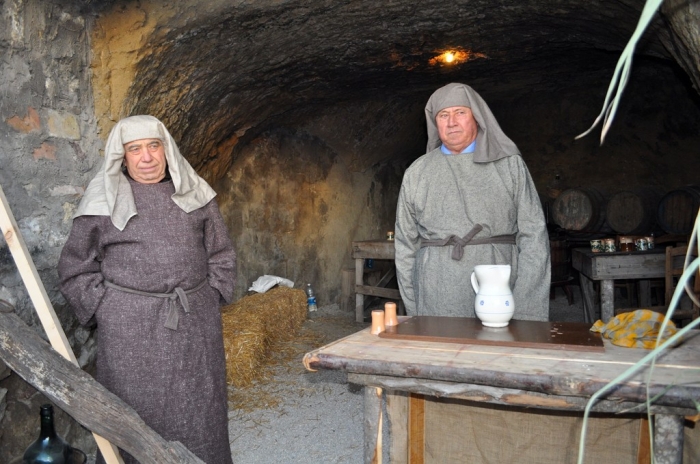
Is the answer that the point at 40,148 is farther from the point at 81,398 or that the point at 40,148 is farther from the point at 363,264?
the point at 363,264

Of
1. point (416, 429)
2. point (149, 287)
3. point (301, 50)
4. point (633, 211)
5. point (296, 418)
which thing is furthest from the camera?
point (633, 211)

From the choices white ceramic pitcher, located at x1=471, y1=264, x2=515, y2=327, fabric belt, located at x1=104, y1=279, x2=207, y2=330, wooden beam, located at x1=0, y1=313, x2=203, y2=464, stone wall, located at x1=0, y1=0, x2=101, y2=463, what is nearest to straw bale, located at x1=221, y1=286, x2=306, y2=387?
stone wall, located at x1=0, y1=0, x2=101, y2=463

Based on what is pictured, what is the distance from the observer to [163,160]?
9.07ft

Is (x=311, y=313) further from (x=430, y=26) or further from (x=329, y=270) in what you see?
(x=430, y=26)

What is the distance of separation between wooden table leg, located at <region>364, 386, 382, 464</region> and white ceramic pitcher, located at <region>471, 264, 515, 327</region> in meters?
0.48

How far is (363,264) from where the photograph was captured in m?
7.18

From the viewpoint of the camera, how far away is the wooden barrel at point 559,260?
7078 mm

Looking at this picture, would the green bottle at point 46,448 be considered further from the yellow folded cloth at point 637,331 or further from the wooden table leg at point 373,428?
the yellow folded cloth at point 637,331

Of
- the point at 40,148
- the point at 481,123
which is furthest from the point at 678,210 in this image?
the point at 40,148

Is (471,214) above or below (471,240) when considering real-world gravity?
above

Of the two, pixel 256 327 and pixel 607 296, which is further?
pixel 256 327

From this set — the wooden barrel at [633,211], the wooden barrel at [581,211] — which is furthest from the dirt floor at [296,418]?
the wooden barrel at [633,211]

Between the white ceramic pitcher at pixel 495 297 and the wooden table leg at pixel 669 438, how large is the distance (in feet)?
1.97

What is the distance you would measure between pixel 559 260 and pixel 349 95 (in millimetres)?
3222
